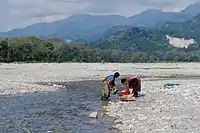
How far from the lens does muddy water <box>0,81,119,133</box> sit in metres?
19.4

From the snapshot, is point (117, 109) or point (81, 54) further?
point (81, 54)

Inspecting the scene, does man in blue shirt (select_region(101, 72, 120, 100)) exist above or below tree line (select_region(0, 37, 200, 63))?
below

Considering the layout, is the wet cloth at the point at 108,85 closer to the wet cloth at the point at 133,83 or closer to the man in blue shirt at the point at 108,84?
the man in blue shirt at the point at 108,84

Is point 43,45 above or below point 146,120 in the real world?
above

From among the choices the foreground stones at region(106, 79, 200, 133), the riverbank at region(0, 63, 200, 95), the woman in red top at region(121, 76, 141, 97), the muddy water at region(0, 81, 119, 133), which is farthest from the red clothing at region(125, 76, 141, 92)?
the riverbank at region(0, 63, 200, 95)

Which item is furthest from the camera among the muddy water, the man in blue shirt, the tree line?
the tree line

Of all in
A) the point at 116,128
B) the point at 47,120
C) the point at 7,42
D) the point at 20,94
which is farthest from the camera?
the point at 7,42

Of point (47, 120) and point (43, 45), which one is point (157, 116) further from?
point (43, 45)

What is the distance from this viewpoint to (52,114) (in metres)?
24.0

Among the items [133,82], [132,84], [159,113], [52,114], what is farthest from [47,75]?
[159,113]

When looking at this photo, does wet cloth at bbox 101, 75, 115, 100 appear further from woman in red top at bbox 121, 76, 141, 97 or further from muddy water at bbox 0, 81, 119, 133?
woman in red top at bbox 121, 76, 141, 97

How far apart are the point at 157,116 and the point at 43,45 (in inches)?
3655

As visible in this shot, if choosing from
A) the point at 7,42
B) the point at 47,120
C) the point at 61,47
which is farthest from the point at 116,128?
the point at 61,47

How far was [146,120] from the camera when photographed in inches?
763
